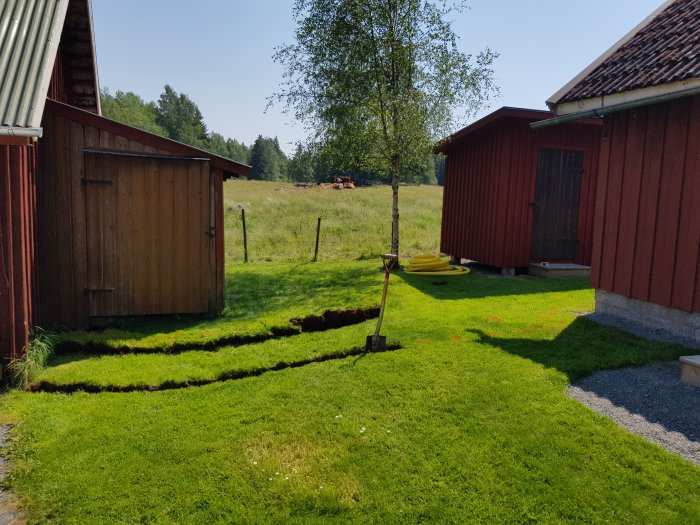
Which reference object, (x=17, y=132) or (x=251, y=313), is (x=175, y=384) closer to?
(x=17, y=132)

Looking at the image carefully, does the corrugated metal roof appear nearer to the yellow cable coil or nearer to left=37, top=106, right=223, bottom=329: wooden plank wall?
left=37, top=106, right=223, bottom=329: wooden plank wall

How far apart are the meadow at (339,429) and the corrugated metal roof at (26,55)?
240 cm

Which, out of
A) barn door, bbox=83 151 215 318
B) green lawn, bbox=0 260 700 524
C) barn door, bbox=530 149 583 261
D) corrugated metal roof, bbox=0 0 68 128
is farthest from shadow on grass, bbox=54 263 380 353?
barn door, bbox=530 149 583 261

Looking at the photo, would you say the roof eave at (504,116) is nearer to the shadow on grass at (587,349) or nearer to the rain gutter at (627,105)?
the rain gutter at (627,105)

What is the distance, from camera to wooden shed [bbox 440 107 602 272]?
10.8m

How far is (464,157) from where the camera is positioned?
40.7 feet

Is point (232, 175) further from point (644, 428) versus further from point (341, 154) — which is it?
point (644, 428)

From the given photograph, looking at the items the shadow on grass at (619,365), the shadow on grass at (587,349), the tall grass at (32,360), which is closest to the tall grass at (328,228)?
the tall grass at (32,360)

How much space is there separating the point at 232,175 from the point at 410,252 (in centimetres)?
809

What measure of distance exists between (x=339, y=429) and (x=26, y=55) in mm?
4455

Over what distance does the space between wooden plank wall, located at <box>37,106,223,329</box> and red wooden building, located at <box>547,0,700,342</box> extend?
5.14 metres

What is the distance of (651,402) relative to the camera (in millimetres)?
4066

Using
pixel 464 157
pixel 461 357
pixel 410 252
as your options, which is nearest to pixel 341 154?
pixel 464 157

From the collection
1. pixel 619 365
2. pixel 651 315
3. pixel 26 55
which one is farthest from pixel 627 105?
pixel 26 55
